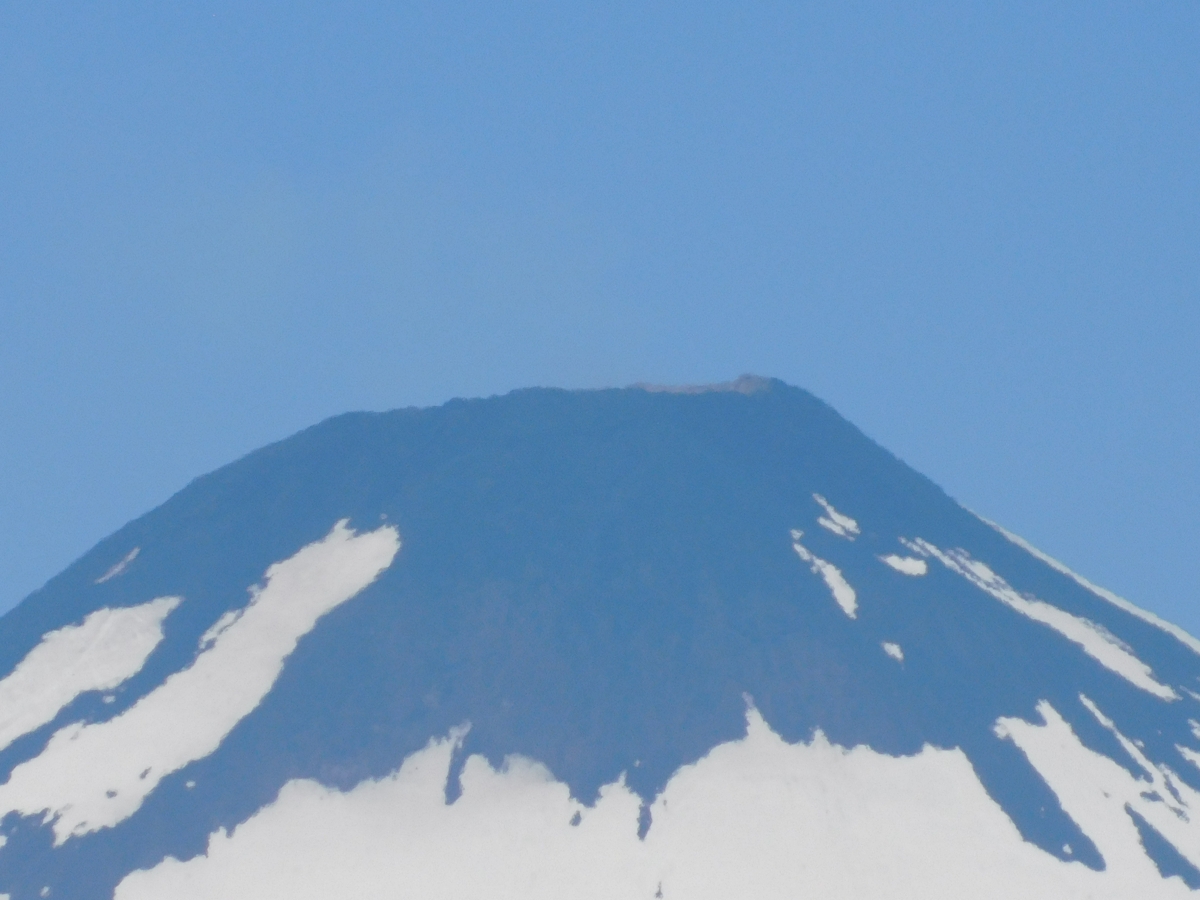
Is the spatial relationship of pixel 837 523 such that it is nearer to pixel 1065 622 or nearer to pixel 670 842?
pixel 1065 622

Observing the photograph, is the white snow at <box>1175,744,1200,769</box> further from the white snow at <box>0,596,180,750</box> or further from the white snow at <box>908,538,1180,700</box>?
the white snow at <box>0,596,180,750</box>

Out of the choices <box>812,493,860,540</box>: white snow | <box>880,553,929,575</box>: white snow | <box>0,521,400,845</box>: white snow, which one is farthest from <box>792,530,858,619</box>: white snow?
<box>0,521,400,845</box>: white snow

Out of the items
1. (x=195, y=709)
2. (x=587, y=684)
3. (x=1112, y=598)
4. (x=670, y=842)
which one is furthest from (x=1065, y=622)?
(x=195, y=709)

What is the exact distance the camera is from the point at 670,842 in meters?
54.3

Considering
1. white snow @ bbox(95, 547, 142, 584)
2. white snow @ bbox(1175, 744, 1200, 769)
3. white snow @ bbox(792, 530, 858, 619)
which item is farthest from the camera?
white snow @ bbox(95, 547, 142, 584)

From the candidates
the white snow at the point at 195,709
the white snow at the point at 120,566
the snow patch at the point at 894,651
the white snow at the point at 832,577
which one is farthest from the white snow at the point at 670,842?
the white snow at the point at 120,566

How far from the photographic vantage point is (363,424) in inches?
3270

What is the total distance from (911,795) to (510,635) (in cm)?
1766

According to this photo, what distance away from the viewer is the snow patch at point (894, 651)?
6588cm

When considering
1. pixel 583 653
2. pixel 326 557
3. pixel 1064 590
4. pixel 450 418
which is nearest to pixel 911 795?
pixel 583 653

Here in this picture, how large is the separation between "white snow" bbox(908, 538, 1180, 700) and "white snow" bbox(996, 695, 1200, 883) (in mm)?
6389

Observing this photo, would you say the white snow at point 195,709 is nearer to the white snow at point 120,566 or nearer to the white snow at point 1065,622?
the white snow at point 120,566

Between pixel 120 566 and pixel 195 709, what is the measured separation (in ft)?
46.5

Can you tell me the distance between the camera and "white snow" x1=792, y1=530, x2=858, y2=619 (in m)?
68.9
